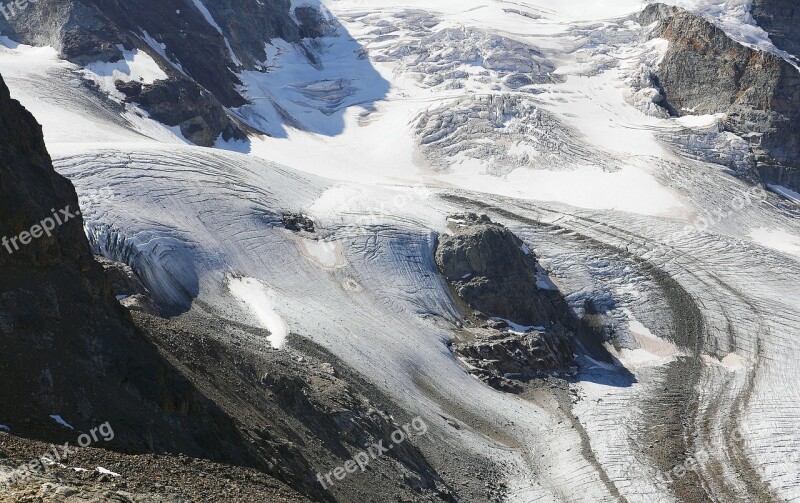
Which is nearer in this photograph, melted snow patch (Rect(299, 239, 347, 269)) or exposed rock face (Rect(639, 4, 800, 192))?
melted snow patch (Rect(299, 239, 347, 269))

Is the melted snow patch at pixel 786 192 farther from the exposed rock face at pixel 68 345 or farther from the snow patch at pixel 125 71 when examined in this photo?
the exposed rock face at pixel 68 345

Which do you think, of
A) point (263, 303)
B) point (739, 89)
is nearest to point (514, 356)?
point (263, 303)

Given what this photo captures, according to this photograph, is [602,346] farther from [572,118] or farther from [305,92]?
[305,92]

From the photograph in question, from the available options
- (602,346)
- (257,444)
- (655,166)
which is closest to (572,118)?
(655,166)

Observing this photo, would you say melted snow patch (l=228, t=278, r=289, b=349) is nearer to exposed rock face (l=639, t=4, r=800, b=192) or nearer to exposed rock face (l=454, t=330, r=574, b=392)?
exposed rock face (l=454, t=330, r=574, b=392)

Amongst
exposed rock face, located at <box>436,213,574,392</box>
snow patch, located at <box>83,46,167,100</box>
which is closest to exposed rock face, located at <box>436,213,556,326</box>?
exposed rock face, located at <box>436,213,574,392</box>

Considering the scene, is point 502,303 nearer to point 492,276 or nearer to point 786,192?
point 492,276
